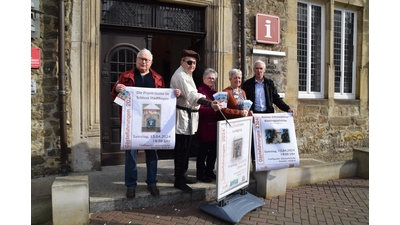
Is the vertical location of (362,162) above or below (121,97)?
below

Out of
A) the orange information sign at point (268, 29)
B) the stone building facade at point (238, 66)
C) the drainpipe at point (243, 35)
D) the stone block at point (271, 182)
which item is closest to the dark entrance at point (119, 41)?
the stone building facade at point (238, 66)

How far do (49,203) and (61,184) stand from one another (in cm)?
39

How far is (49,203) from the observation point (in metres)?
3.39

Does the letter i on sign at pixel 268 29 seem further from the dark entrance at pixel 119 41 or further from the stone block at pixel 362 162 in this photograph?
the stone block at pixel 362 162

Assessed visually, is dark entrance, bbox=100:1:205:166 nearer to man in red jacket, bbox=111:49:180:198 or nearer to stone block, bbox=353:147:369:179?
man in red jacket, bbox=111:49:180:198

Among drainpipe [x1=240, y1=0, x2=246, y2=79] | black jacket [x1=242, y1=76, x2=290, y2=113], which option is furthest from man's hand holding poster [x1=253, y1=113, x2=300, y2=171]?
drainpipe [x1=240, y1=0, x2=246, y2=79]

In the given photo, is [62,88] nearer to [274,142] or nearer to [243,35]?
[274,142]

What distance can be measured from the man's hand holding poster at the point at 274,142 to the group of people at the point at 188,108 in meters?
0.30

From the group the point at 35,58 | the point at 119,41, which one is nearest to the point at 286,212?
the point at 119,41

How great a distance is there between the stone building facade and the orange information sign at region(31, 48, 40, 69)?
0.25ft

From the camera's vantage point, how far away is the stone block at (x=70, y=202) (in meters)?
3.19

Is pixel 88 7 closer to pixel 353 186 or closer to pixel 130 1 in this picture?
pixel 130 1

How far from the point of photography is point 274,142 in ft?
13.8

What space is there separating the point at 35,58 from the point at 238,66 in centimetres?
377
